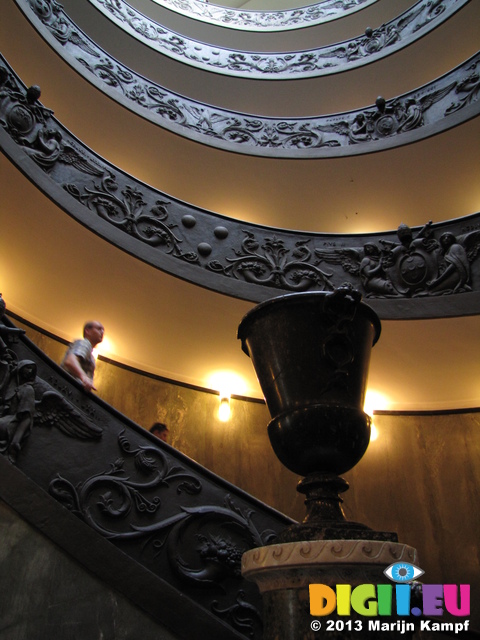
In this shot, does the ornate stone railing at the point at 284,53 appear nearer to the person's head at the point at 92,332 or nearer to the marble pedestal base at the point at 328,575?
the person's head at the point at 92,332

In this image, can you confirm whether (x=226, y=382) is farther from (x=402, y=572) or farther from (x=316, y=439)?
(x=402, y=572)

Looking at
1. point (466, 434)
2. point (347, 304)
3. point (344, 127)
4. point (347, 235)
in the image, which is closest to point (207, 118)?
point (344, 127)

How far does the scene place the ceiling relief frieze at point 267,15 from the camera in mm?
12883

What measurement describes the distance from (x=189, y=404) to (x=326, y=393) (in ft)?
19.8

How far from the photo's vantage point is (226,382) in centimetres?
789

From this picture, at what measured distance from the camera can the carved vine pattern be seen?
296 cm

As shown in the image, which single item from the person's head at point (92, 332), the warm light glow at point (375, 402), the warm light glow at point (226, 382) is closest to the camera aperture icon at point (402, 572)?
the person's head at point (92, 332)

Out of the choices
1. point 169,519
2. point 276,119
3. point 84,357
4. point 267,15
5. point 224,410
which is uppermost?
point 267,15

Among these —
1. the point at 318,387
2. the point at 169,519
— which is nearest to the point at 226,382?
the point at 169,519

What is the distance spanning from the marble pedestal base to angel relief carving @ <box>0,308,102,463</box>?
1983 millimetres

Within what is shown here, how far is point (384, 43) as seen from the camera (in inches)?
446

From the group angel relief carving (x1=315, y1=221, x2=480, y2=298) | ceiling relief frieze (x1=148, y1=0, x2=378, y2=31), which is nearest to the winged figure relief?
angel relief carving (x1=315, y1=221, x2=480, y2=298)

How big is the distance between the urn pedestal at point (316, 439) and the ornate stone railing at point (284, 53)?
10.8m

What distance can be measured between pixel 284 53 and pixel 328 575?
42.2ft
